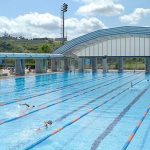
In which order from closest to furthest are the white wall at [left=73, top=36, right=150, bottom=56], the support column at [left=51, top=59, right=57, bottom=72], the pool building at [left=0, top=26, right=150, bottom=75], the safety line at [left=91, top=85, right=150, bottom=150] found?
the safety line at [left=91, top=85, right=150, bottom=150], the pool building at [left=0, top=26, right=150, bottom=75], the white wall at [left=73, top=36, right=150, bottom=56], the support column at [left=51, top=59, right=57, bottom=72]

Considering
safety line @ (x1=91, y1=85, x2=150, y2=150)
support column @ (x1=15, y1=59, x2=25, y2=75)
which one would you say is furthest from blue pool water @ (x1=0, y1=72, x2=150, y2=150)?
support column @ (x1=15, y1=59, x2=25, y2=75)

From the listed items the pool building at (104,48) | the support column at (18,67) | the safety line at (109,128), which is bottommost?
the safety line at (109,128)

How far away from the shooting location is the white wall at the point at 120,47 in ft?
128

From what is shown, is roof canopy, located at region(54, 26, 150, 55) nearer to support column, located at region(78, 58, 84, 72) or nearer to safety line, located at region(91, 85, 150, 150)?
support column, located at region(78, 58, 84, 72)

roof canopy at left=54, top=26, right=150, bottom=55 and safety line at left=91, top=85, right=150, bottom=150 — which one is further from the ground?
roof canopy at left=54, top=26, right=150, bottom=55

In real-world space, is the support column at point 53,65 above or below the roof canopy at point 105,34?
below

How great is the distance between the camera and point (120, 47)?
132 ft

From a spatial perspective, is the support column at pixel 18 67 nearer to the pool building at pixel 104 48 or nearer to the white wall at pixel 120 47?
the pool building at pixel 104 48

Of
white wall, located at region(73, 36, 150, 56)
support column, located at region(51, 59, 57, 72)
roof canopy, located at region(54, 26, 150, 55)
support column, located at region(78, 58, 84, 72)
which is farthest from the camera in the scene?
support column, located at region(51, 59, 57, 72)

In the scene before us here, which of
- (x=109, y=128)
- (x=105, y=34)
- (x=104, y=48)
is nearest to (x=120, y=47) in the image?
(x=104, y=48)

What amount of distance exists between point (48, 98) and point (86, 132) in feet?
23.9

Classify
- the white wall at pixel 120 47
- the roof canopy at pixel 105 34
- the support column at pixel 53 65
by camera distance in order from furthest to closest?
the support column at pixel 53 65 < the white wall at pixel 120 47 < the roof canopy at pixel 105 34

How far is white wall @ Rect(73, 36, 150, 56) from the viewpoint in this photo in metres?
39.1

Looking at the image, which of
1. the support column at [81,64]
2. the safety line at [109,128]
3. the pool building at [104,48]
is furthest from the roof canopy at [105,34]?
the safety line at [109,128]
